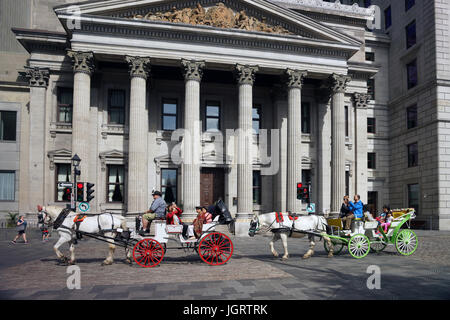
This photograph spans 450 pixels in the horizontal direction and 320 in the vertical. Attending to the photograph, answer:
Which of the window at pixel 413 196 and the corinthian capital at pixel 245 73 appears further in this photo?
the window at pixel 413 196

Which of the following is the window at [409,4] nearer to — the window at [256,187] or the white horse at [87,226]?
the window at [256,187]

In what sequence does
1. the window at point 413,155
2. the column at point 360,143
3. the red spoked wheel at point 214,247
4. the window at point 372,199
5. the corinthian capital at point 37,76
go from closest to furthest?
the red spoked wheel at point 214,247 < the corinthian capital at point 37,76 < the column at point 360,143 < the window at point 413,155 < the window at point 372,199

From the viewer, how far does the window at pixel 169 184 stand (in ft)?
90.4

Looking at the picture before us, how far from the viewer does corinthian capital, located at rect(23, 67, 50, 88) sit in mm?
25484

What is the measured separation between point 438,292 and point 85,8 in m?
23.6

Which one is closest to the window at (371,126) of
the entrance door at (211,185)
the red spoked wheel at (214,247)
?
the entrance door at (211,185)

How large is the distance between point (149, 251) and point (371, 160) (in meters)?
30.0

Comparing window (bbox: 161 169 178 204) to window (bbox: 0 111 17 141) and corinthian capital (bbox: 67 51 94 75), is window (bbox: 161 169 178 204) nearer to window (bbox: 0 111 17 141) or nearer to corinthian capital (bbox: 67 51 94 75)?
corinthian capital (bbox: 67 51 94 75)

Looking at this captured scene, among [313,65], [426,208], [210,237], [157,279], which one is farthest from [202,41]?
[426,208]

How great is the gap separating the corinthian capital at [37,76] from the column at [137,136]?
21.7 ft

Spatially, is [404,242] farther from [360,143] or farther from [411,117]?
[411,117]

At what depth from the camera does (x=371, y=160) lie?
36031 mm

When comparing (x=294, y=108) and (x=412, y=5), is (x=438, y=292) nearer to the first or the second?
(x=294, y=108)

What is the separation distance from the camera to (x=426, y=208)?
31.0 m
